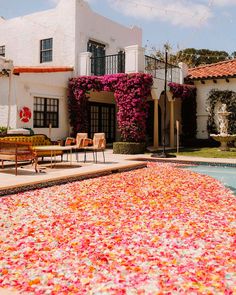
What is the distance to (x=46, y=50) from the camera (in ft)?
68.3

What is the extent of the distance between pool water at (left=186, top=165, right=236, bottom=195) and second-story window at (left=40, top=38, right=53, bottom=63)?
12.5m

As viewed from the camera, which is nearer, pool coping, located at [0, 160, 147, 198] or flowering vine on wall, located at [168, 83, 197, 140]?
pool coping, located at [0, 160, 147, 198]

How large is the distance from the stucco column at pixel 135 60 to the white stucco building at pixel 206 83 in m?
5.08

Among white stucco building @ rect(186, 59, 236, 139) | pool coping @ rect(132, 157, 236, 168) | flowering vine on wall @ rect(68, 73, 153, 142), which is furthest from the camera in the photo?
white stucco building @ rect(186, 59, 236, 139)

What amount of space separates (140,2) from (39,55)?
8.81 meters

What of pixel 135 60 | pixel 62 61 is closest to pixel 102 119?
pixel 62 61

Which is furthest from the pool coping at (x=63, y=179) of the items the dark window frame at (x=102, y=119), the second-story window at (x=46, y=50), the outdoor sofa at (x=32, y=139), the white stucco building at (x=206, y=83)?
the second-story window at (x=46, y=50)

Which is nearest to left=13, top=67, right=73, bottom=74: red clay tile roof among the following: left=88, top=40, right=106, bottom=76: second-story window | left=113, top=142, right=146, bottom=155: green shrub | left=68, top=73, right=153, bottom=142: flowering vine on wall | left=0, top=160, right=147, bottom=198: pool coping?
left=88, top=40, right=106, bottom=76: second-story window

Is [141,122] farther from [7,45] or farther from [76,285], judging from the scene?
[76,285]

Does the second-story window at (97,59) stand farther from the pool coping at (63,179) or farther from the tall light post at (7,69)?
the pool coping at (63,179)

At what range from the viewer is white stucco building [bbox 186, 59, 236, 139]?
65.6 feet

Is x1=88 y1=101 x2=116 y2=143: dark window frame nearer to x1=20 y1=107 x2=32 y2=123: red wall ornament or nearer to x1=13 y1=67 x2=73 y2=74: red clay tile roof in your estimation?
x1=13 y1=67 x2=73 y2=74: red clay tile roof

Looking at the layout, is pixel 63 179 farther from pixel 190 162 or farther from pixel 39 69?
pixel 39 69

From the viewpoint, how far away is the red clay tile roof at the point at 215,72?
64.8 ft
